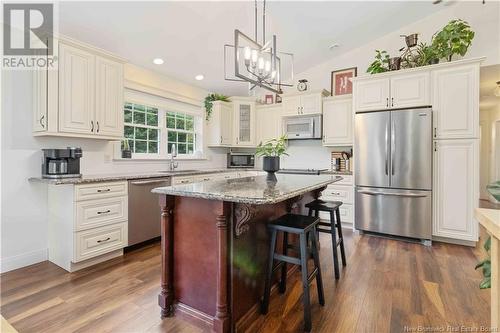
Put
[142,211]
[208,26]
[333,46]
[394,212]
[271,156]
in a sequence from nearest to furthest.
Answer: [271,156] < [142,211] < [208,26] < [394,212] < [333,46]

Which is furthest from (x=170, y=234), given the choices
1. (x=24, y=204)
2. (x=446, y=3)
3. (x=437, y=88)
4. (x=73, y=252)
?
(x=446, y=3)

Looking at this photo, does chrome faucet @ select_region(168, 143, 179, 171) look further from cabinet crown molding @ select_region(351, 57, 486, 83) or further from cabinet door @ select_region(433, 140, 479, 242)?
cabinet door @ select_region(433, 140, 479, 242)

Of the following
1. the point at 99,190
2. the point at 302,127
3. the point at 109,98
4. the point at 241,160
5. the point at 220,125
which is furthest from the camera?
the point at 241,160

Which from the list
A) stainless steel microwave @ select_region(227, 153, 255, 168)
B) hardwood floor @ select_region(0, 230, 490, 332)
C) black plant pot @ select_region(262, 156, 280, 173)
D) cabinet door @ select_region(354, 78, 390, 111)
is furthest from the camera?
stainless steel microwave @ select_region(227, 153, 255, 168)

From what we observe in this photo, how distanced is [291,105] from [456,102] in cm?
244

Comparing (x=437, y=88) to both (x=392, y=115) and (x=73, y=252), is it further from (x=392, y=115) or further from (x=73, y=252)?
(x=73, y=252)

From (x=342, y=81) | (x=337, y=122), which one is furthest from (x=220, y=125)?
(x=342, y=81)

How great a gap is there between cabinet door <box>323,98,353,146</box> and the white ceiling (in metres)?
0.98

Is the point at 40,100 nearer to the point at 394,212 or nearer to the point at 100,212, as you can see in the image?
the point at 100,212

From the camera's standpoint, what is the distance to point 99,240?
269 centimetres

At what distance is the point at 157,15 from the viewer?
286 centimetres

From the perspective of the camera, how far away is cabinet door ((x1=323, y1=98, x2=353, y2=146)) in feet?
14.1
